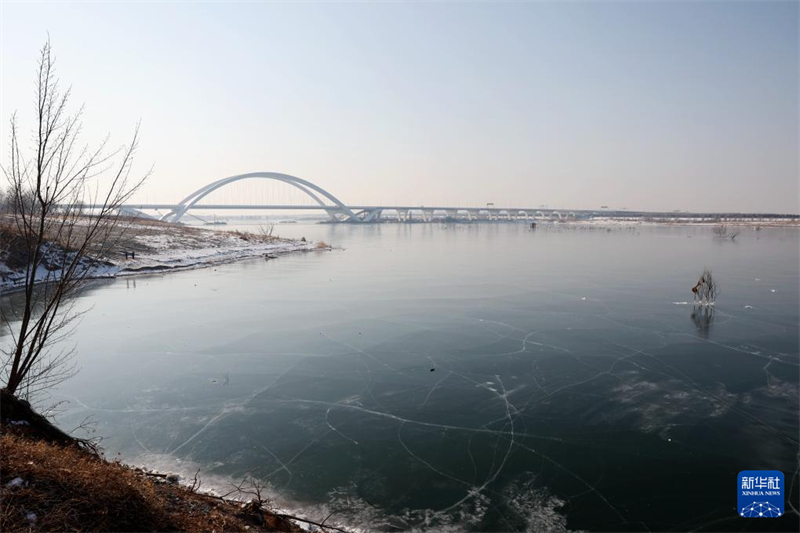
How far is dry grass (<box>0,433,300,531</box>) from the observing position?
3354 millimetres

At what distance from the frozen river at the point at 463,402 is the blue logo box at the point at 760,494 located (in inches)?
4.8

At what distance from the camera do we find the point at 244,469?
5.92 metres

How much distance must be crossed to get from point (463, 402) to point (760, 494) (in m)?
4.06

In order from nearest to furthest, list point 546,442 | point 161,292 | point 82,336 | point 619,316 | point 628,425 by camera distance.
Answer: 1. point 546,442
2. point 628,425
3. point 82,336
4. point 619,316
5. point 161,292

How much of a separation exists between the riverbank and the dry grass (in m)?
15.3

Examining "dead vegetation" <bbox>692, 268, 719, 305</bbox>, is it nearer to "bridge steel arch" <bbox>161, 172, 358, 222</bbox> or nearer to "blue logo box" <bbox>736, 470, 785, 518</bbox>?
"blue logo box" <bbox>736, 470, 785, 518</bbox>

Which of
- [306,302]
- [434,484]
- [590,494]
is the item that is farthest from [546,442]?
[306,302]

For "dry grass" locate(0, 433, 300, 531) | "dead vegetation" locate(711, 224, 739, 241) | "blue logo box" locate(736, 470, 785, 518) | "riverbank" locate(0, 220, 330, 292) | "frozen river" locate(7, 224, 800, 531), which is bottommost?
"blue logo box" locate(736, 470, 785, 518)

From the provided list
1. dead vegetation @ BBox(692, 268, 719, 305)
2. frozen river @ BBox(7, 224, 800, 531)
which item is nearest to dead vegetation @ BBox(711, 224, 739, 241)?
dead vegetation @ BBox(692, 268, 719, 305)

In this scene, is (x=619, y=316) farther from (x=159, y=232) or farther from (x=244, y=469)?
(x=159, y=232)

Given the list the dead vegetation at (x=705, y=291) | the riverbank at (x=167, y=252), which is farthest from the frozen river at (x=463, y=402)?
the riverbank at (x=167, y=252)

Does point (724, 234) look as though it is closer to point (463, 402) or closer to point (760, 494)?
point (463, 402)

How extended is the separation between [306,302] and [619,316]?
34.3 ft

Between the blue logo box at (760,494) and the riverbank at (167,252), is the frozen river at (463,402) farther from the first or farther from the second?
the riverbank at (167,252)
